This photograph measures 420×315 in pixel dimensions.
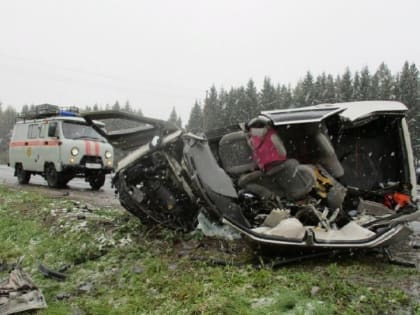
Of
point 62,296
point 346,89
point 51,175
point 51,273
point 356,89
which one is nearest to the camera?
point 62,296

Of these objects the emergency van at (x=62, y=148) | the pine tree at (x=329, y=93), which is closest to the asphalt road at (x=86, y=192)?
the emergency van at (x=62, y=148)

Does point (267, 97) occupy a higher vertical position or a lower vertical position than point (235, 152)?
higher

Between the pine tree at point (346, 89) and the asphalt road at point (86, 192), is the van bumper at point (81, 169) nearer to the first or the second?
the asphalt road at point (86, 192)

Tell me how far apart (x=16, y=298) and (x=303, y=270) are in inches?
108

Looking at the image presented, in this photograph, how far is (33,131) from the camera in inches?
532

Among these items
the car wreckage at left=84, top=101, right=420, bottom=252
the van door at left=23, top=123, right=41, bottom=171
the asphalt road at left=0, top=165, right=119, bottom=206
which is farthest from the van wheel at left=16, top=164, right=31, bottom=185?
the car wreckage at left=84, top=101, right=420, bottom=252

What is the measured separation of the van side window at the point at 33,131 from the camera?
13.3m

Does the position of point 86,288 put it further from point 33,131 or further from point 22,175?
point 22,175

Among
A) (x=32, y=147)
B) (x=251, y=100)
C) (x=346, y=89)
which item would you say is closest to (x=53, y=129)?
(x=32, y=147)

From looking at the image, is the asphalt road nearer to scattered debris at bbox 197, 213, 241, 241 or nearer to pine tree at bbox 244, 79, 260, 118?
scattered debris at bbox 197, 213, 241, 241

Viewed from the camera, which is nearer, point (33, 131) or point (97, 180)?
point (97, 180)

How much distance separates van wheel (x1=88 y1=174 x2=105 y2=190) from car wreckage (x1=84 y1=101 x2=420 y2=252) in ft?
24.8

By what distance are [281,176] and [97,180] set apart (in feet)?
29.6

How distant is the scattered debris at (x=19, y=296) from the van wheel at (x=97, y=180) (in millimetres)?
8696
